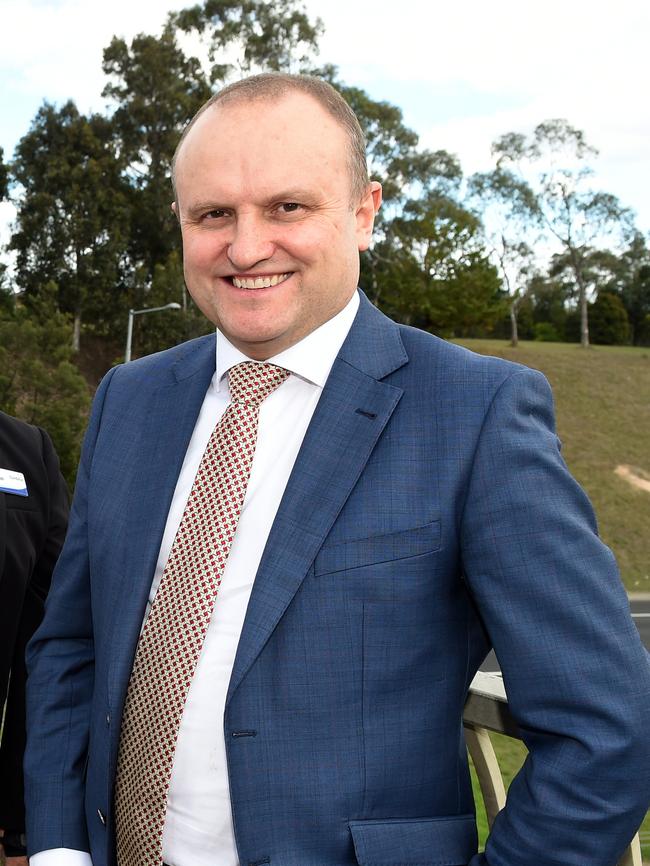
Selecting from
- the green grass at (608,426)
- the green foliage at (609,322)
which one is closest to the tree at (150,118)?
the green grass at (608,426)

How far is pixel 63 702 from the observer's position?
7.02ft

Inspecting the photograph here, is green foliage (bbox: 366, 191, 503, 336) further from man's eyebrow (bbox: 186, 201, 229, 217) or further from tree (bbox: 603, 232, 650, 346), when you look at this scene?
man's eyebrow (bbox: 186, 201, 229, 217)

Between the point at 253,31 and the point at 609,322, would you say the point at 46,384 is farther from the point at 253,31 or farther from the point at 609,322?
the point at 609,322

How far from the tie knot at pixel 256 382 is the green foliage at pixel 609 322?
63.2 meters

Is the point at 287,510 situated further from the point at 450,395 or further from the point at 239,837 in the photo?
the point at 239,837

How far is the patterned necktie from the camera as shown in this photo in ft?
5.97

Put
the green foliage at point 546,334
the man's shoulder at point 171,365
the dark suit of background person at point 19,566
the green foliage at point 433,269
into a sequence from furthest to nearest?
1. the green foliage at point 546,334
2. the green foliage at point 433,269
3. the dark suit of background person at point 19,566
4. the man's shoulder at point 171,365

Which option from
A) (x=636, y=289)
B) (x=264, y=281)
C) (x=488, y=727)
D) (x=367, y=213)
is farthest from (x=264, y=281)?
(x=636, y=289)

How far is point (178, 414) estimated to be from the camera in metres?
2.14

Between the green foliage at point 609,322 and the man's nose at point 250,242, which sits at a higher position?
the green foliage at point 609,322

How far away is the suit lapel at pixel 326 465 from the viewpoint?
172cm

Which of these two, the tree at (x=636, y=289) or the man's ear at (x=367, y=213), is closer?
the man's ear at (x=367, y=213)

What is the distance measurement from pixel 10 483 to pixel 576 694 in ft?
5.31

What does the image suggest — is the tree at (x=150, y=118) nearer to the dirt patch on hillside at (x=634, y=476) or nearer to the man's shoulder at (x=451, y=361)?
the dirt patch on hillside at (x=634, y=476)
